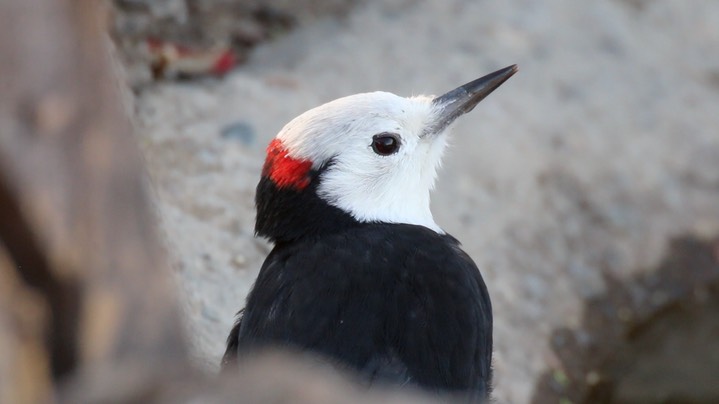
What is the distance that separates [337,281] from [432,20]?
294 cm

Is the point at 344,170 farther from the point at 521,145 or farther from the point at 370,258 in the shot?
the point at 521,145

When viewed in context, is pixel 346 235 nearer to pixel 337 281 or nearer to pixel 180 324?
pixel 337 281

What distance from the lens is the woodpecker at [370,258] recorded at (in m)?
2.66

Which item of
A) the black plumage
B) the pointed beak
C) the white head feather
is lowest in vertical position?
the black plumage

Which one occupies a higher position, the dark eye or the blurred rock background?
the blurred rock background

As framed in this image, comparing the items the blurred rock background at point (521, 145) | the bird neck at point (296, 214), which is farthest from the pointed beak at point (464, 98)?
the blurred rock background at point (521, 145)

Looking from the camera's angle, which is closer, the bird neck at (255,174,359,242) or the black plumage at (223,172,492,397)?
the black plumage at (223,172,492,397)

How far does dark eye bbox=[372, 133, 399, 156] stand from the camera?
319 centimetres

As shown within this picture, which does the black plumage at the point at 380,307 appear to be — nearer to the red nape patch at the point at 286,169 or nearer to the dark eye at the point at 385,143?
the red nape patch at the point at 286,169

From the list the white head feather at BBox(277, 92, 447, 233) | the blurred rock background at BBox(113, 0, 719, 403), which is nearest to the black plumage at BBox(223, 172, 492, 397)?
the white head feather at BBox(277, 92, 447, 233)

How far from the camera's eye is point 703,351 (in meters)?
4.52

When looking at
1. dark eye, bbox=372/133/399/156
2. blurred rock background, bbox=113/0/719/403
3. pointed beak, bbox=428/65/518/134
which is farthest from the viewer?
blurred rock background, bbox=113/0/719/403

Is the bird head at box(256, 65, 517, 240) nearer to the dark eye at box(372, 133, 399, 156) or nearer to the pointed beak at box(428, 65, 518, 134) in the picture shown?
the dark eye at box(372, 133, 399, 156)

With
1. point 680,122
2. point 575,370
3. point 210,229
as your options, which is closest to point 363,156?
point 210,229
